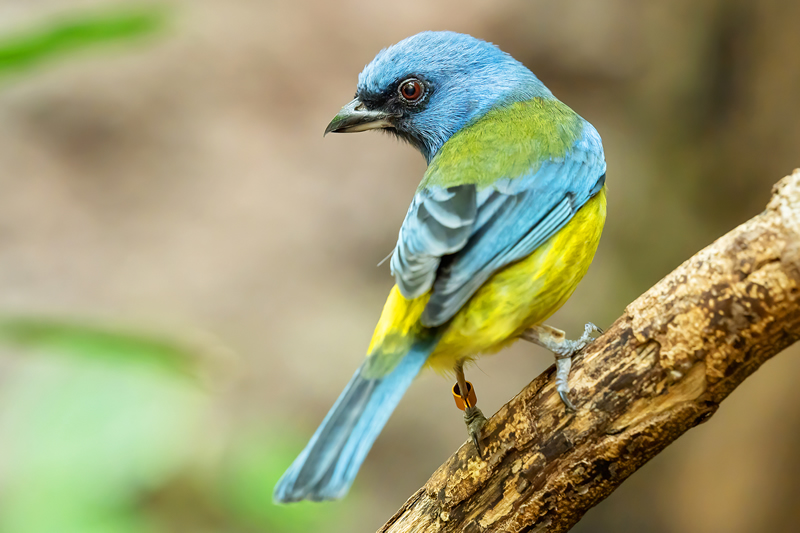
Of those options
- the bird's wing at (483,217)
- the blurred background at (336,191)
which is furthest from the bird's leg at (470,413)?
the blurred background at (336,191)

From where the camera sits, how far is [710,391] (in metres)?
1.86

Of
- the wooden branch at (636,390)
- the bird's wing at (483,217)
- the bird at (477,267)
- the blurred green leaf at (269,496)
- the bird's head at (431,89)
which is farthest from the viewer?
the blurred green leaf at (269,496)

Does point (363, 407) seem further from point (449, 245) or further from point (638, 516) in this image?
point (638, 516)

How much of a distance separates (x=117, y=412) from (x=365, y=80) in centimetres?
188

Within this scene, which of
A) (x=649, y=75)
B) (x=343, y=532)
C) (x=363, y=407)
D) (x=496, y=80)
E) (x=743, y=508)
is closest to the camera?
(x=363, y=407)

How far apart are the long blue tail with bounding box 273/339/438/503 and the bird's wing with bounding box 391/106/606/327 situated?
0.21 m

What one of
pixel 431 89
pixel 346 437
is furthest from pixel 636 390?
pixel 431 89

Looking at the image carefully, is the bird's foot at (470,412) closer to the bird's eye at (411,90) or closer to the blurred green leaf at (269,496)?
the bird's eye at (411,90)

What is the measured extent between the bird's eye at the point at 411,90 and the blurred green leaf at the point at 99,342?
1556mm

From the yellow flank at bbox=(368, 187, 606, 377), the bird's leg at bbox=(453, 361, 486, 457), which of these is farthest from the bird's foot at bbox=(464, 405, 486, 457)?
the yellow flank at bbox=(368, 187, 606, 377)

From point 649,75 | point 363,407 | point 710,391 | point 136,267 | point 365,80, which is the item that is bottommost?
point 710,391

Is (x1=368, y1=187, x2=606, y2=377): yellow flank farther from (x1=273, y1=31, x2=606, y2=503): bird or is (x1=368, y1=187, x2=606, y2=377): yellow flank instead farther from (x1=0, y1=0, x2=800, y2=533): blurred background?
(x1=0, y1=0, x2=800, y2=533): blurred background

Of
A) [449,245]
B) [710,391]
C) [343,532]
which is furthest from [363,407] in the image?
[343,532]

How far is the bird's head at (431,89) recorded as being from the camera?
316cm
